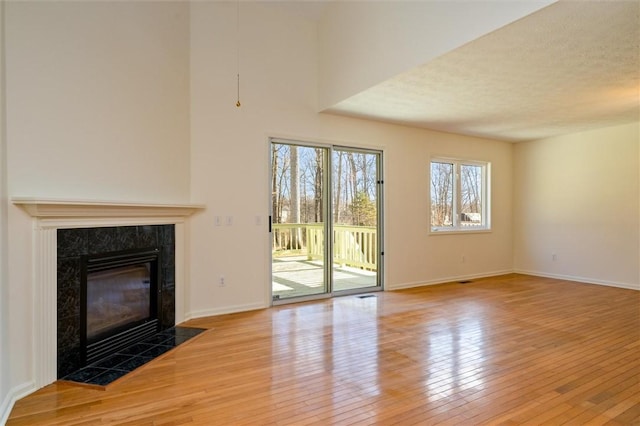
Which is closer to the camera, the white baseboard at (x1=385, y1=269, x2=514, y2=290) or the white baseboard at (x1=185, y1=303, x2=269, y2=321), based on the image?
the white baseboard at (x1=185, y1=303, x2=269, y2=321)

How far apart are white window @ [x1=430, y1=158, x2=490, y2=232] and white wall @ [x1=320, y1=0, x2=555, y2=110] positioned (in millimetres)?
2355

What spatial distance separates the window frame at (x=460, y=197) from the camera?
5781 millimetres

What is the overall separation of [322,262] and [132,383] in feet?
9.04

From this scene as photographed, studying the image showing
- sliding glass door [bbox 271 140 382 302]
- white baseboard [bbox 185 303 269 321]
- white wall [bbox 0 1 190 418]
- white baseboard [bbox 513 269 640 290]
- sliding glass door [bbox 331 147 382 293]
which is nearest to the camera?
white wall [bbox 0 1 190 418]

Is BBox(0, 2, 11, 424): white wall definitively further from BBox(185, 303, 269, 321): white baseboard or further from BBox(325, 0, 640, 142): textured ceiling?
BBox(325, 0, 640, 142): textured ceiling

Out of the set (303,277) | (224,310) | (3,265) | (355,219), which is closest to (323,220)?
(355,219)

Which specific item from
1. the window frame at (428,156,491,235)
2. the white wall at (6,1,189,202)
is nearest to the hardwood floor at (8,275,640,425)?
the white wall at (6,1,189,202)

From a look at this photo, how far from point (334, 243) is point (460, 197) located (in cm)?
259

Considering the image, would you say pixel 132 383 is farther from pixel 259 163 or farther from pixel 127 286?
pixel 259 163

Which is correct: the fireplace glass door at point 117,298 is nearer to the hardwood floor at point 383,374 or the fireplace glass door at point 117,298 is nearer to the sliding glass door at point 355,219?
the hardwood floor at point 383,374

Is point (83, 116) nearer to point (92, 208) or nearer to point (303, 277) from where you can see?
point (92, 208)

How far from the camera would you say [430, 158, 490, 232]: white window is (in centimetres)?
586

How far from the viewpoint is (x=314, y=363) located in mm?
2695

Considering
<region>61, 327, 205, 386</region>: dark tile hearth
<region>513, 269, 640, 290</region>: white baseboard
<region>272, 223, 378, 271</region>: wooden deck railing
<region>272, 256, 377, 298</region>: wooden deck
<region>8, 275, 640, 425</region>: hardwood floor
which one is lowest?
<region>8, 275, 640, 425</region>: hardwood floor
